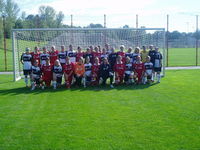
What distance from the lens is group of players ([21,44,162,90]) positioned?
34.5 ft

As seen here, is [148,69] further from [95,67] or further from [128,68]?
[95,67]

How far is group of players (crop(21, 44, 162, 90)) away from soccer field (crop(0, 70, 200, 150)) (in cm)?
110

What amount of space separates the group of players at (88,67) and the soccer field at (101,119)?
1.10m

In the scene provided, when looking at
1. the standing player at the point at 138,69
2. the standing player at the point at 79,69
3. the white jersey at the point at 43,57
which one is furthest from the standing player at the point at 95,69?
the white jersey at the point at 43,57

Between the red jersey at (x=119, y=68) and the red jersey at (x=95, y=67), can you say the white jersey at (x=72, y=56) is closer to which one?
the red jersey at (x=95, y=67)

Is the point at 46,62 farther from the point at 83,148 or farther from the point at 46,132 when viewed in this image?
the point at 83,148

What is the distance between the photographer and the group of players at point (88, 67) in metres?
10.5

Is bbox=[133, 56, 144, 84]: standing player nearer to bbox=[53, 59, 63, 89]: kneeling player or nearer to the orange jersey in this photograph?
the orange jersey

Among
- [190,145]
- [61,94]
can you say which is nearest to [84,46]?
[61,94]

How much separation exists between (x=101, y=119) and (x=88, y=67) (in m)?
4.97

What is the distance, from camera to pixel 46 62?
34.5 feet

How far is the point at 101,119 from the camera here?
19.9 feet

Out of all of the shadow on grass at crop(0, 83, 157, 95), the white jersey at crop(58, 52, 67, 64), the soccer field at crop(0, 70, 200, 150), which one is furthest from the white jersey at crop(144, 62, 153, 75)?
the white jersey at crop(58, 52, 67, 64)

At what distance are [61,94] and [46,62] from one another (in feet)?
6.58
